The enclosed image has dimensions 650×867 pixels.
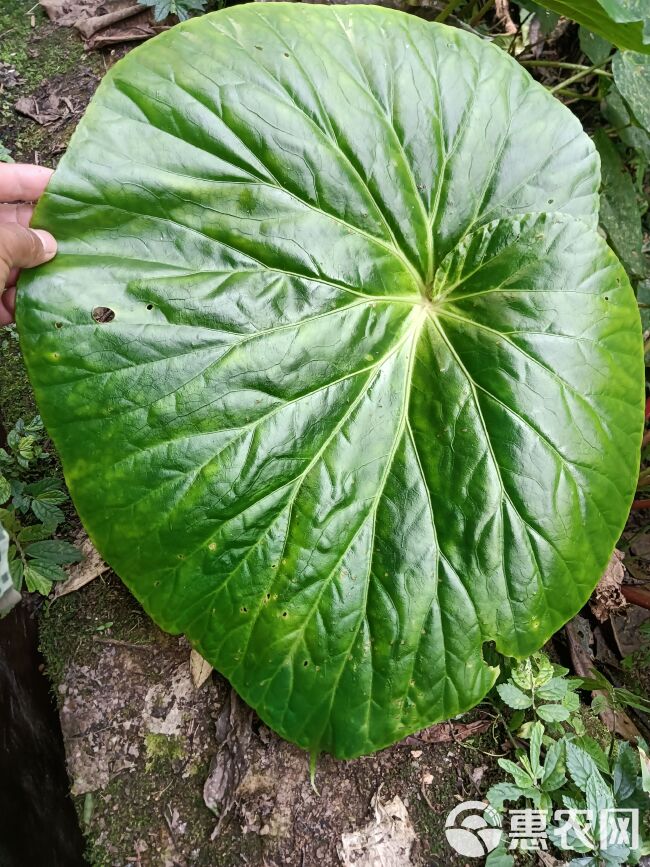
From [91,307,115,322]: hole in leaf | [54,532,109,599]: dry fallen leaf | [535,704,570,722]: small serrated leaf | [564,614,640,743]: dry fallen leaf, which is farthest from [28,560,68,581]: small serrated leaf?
[564,614,640,743]: dry fallen leaf

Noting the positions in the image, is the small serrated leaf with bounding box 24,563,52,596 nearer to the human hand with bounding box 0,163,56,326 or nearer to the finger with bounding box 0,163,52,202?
the human hand with bounding box 0,163,56,326

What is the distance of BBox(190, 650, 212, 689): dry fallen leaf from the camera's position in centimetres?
165

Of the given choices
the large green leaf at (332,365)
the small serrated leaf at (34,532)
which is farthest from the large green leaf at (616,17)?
the small serrated leaf at (34,532)

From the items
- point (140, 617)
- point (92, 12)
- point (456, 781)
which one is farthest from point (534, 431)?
point (92, 12)

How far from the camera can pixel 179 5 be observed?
6.88 ft

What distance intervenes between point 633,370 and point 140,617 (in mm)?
1391

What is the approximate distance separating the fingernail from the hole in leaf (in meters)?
0.14

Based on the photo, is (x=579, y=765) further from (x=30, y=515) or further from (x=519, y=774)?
(x=30, y=515)

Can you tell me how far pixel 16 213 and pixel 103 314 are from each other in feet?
1.84

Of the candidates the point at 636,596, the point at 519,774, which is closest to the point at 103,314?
the point at 519,774

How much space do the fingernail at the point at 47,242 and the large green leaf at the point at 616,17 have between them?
4.04 ft

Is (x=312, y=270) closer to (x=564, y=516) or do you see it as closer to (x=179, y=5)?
(x=564, y=516)

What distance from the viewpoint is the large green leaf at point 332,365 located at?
1230mm

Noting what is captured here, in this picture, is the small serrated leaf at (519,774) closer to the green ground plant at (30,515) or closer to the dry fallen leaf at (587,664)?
the dry fallen leaf at (587,664)
